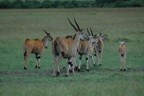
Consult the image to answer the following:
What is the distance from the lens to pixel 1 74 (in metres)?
20.4

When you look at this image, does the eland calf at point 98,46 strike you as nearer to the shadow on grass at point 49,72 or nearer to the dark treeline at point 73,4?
the shadow on grass at point 49,72

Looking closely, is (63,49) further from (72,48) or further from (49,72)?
(49,72)

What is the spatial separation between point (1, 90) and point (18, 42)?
66.1ft

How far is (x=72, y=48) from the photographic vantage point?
68.5 feet

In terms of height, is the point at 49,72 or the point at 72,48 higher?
the point at 72,48

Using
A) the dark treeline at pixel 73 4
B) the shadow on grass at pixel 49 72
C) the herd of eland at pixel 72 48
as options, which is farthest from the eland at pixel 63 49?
the dark treeline at pixel 73 4

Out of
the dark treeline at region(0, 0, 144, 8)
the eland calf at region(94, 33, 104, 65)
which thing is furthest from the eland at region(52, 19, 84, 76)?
the dark treeline at region(0, 0, 144, 8)

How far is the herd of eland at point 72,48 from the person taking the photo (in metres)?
20.4

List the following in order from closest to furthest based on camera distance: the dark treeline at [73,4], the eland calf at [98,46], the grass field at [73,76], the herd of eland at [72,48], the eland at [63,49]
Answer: the grass field at [73,76] → the eland at [63,49] → the herd of eland at [72,48] → the eland calf at [98,46] → the dark treeline at [73,4]

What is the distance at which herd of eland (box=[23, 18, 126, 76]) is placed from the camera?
20375 millimetres

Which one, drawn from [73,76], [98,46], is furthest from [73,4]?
[73,76]

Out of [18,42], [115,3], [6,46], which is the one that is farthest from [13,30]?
[115,3]

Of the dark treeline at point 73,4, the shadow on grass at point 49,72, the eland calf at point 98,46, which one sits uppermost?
the dark treeline at point 73,4

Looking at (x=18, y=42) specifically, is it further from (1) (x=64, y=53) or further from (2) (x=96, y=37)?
(1) (x=64, y=53)
